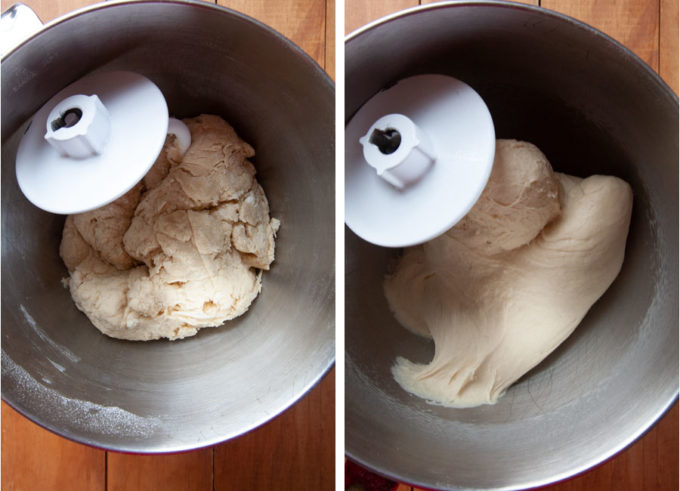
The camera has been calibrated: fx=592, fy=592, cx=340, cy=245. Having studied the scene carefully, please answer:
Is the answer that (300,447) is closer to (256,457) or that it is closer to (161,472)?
(256,457)

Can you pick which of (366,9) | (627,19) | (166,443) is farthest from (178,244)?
(627,19)

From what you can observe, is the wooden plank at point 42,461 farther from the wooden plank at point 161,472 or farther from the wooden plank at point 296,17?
the wooden plank at point 296,17

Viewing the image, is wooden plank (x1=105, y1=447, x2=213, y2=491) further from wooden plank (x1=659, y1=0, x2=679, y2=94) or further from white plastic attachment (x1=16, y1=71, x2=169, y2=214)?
wooden plank (x1=659, y1=0, x2=679, y2=94)

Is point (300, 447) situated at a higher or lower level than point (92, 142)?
lower

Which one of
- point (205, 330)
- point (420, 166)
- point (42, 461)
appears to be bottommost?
point (42, 461)

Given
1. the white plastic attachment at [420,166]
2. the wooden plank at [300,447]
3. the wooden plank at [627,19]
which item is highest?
the wooden plank at [627,19]

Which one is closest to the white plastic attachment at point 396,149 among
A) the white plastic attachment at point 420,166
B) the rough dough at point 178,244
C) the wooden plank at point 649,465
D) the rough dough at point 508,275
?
the white plastic attachment at point 420,166
